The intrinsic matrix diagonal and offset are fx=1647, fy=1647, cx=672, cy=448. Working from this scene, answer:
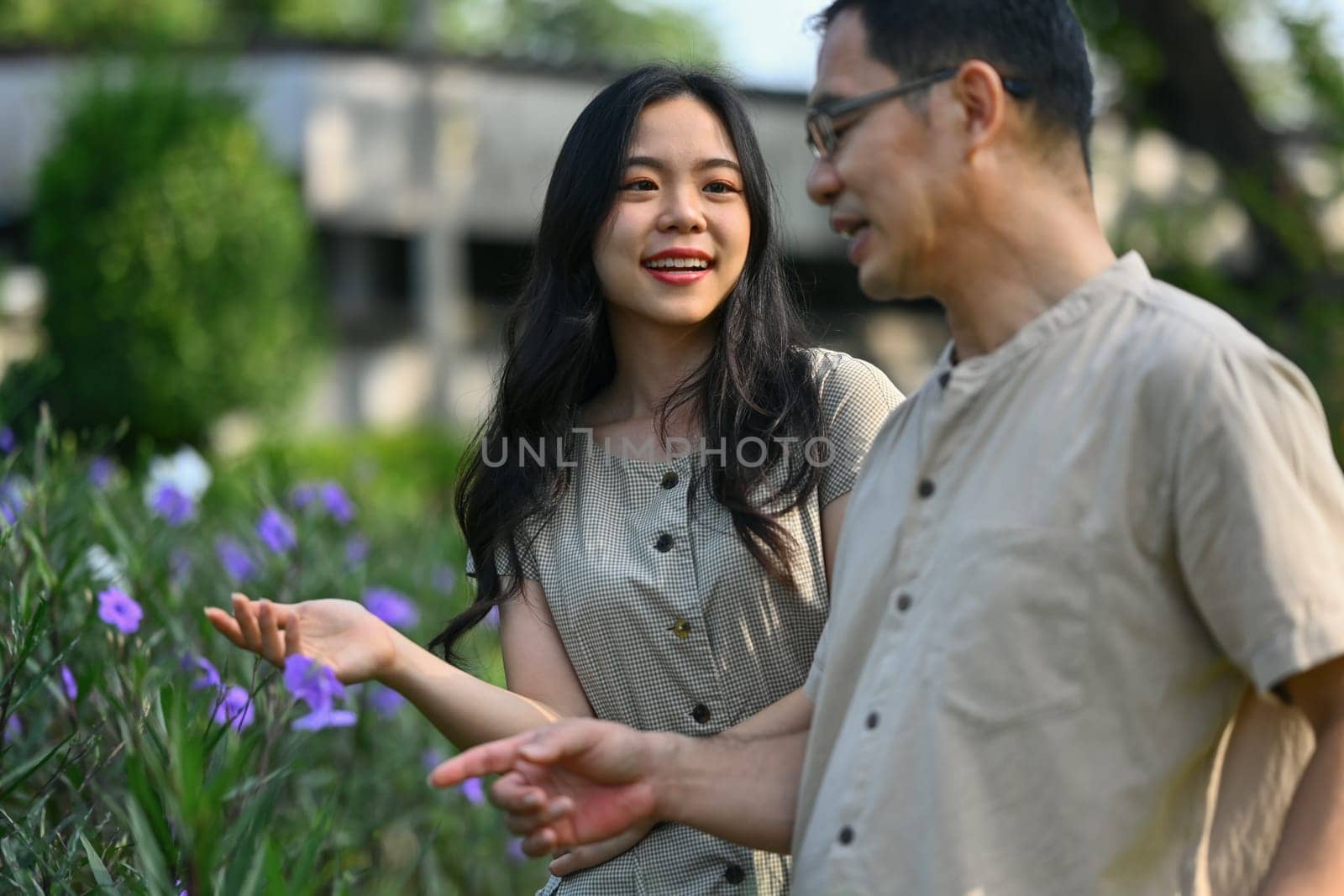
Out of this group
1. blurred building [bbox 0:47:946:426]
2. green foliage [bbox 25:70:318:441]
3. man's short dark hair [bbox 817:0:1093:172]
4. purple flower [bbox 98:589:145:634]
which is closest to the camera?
man's short dark hair [bbox 817:0:1093:172]

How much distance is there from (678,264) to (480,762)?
822 millimetres

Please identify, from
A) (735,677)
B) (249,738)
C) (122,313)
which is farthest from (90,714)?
(122,313)

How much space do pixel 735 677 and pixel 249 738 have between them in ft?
2.06

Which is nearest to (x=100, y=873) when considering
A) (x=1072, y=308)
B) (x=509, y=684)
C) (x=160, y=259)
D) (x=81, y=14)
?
(x=509, y=684)

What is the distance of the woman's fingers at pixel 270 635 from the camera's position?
1.89 meters

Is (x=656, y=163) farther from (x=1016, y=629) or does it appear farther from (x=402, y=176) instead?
(x=402, y=176)

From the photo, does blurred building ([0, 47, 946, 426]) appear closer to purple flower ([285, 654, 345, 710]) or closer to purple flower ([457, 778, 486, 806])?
purple flower ([457, 778, 486, 806])

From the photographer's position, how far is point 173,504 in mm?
4199

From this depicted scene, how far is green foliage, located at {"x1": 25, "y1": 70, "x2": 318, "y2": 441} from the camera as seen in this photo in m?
12.4

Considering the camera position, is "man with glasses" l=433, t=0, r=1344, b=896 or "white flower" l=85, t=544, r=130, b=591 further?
"white flower" l=85, t=544, r=130, b=591

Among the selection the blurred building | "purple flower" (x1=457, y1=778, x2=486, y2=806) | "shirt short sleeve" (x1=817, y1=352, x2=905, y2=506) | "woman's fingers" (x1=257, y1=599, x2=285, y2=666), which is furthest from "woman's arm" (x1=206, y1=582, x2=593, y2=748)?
the blurred building

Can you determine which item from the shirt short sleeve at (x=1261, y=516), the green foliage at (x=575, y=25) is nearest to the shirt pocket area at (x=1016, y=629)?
the shirt short sleeve at (x=1261, y=516)

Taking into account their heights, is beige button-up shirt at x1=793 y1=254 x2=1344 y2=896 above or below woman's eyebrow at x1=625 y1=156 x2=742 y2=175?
below

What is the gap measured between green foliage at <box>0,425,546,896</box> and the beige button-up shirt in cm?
63
